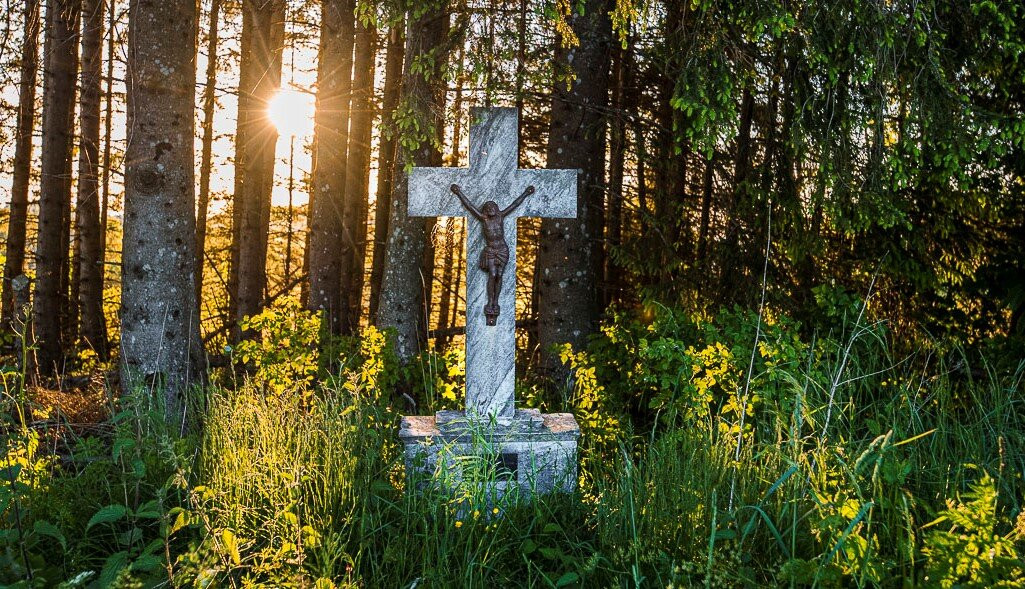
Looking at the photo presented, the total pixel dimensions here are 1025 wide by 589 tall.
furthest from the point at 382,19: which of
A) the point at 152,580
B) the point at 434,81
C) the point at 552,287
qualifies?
the point at 152,580

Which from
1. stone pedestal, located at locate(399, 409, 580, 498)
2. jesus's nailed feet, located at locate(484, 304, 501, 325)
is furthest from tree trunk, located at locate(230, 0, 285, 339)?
stone pedestal, located at locate(399, 409, 580, 498)

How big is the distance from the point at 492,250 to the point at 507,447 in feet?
3.99

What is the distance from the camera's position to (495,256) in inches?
185

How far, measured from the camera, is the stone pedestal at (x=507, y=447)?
414cm

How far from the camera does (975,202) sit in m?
5.68

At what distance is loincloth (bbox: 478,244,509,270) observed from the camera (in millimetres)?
4711

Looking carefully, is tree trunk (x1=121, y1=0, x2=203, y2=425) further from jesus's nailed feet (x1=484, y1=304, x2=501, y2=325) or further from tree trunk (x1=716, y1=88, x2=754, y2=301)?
tree trunk (x1=716, y1=88, x2=754, y2=301)

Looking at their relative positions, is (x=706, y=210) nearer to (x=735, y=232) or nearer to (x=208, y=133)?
(x=735, y=232)

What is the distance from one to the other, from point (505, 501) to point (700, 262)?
342 cm

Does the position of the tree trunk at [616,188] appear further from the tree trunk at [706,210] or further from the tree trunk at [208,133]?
the tree trunk at [208,133]

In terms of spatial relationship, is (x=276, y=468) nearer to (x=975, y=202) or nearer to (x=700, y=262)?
(x=700, y=262)

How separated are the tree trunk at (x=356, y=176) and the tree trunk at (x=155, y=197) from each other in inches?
137

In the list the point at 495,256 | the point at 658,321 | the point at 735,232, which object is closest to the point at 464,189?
the point at 495,256

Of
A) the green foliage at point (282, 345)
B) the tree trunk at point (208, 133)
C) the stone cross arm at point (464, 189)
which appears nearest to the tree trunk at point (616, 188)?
the stone cross arm at point (464, 189)
